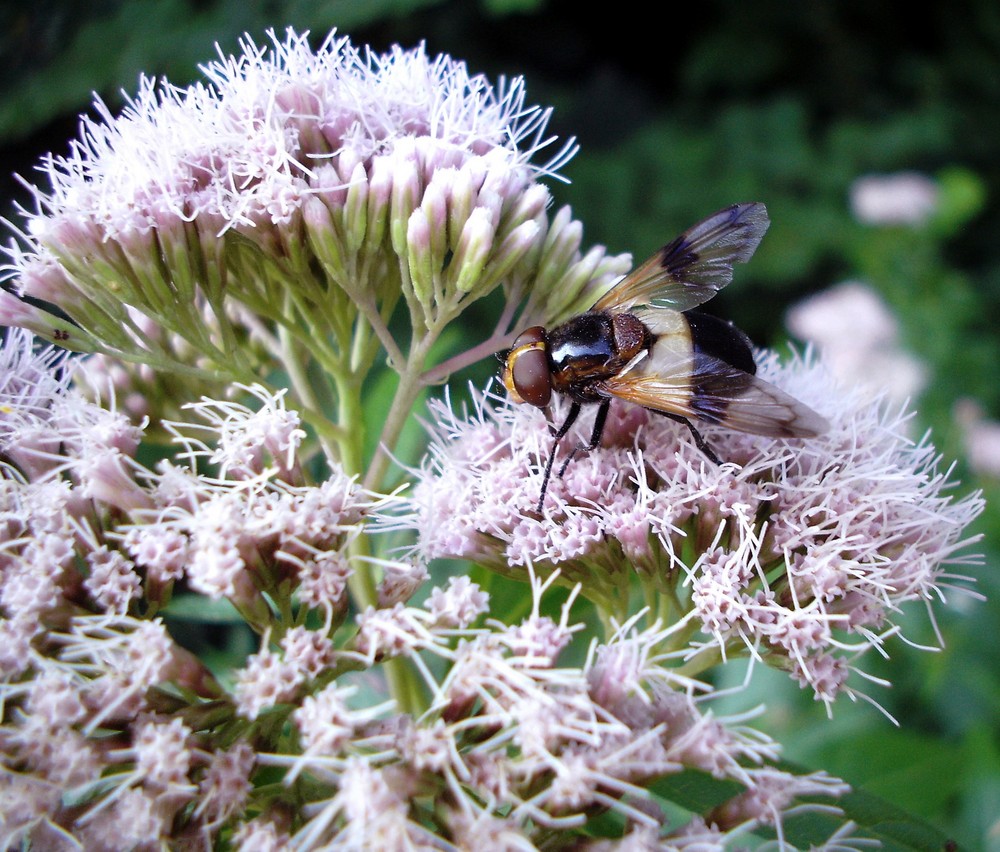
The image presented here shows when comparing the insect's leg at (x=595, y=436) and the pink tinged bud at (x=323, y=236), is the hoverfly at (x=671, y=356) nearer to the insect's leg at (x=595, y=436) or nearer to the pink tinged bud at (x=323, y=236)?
the insect's leg at (x=595, y=436)

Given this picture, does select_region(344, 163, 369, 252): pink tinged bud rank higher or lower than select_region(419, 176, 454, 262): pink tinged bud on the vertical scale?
higher

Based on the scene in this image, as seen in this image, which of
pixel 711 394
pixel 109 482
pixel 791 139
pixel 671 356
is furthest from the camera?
pixel 791 139

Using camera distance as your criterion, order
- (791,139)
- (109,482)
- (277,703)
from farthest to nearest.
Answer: (791,139) < (109,482) < (277,703)

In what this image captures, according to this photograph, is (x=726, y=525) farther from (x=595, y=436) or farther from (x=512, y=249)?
(x=512, y=249)

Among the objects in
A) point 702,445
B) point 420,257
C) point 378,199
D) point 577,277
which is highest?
point 378,199

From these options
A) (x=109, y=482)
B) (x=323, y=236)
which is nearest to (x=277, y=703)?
(x=109, y=482)

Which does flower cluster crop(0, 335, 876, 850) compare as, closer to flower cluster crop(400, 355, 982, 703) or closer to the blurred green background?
flower cluster crop(400, 355, 982, 703)

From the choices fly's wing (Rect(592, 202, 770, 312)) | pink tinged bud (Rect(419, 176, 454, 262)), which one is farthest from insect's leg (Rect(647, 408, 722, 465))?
pink tinged bud (Rect(419, 176, 454, 262))

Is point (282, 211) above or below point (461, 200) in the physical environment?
above
